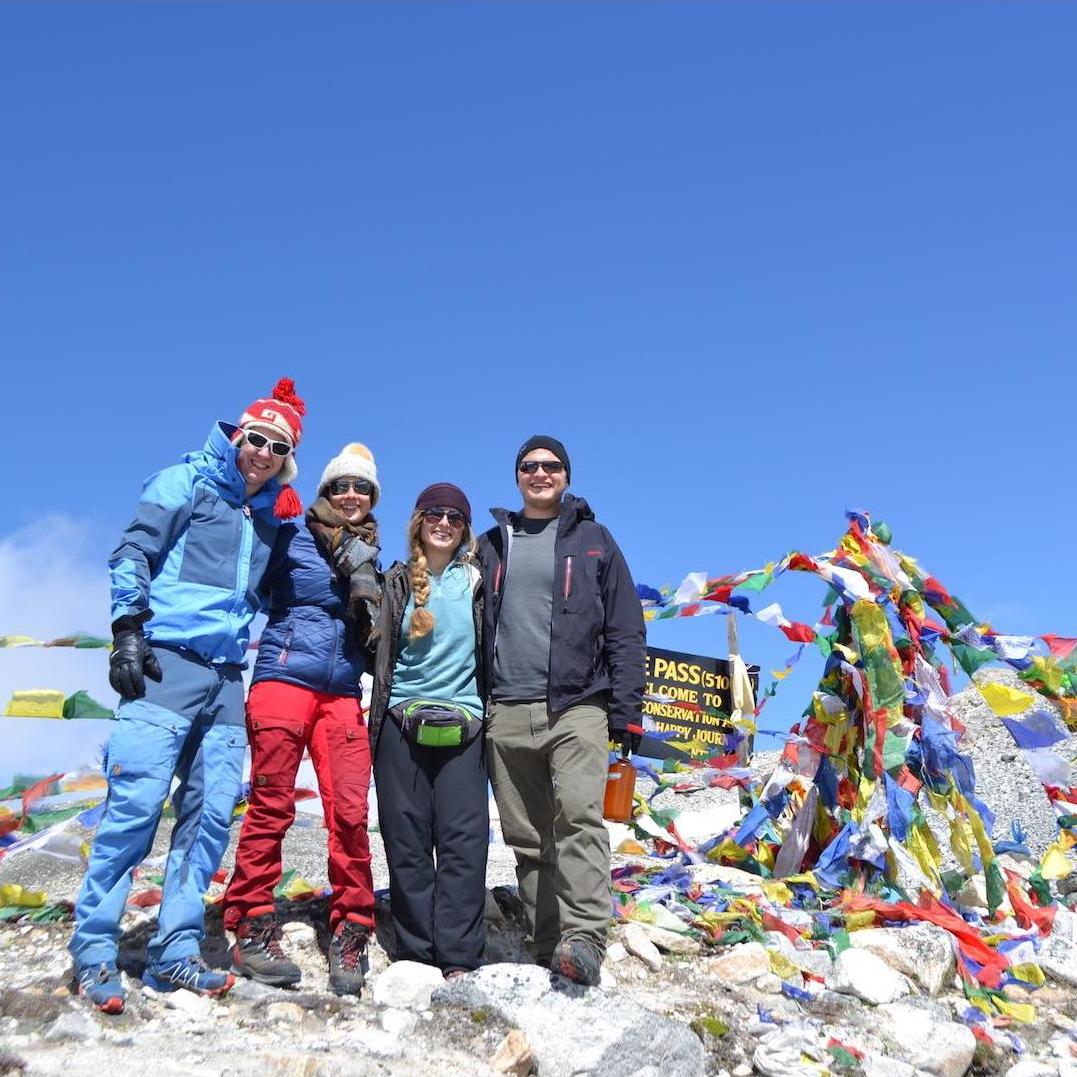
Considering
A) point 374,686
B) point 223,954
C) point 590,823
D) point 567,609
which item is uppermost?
point 567,609

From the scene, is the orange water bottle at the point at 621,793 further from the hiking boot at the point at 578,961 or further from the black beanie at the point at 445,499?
the black beanie at the point at 445,499

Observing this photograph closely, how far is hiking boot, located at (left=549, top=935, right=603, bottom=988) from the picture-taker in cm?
365

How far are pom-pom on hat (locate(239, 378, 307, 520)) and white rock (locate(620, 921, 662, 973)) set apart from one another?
92.7 inches

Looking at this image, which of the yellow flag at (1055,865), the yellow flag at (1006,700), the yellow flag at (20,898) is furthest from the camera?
the yellow flag at (1055,865)

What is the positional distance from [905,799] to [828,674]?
89cm

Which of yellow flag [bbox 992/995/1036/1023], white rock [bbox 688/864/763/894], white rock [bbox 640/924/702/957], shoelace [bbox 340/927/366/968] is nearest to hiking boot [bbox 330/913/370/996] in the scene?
shoelace [bbox 340/927/366/968]

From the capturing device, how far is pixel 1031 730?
553cm

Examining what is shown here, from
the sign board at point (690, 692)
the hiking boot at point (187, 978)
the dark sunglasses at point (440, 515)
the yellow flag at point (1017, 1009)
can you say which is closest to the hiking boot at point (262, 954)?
the hiking boot at point (187, 978)

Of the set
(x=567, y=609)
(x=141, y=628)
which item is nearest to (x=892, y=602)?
(x=567, y=609)

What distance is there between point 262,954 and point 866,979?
2440 millimetres

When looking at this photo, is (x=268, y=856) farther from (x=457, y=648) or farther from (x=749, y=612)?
(x=749, y=612)

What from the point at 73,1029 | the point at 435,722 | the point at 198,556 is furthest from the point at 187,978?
the point at 198,556

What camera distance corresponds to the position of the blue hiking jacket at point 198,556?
386 centimetres

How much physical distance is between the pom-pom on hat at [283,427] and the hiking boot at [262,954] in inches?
63.2
